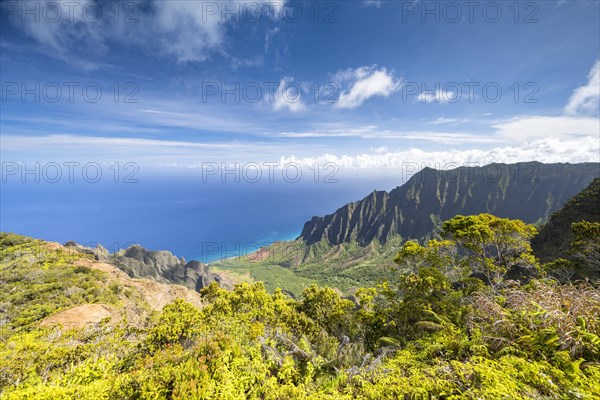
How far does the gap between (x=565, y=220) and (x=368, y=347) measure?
43651 millimetres

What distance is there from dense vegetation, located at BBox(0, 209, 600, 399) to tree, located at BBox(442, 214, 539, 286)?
84 mm

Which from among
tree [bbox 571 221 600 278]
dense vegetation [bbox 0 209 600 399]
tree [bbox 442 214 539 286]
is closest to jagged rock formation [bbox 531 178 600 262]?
tree [bbox 571 221 600 278]

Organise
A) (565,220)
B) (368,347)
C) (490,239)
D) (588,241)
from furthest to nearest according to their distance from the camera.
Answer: (565,220) → (490,239) → (588,241) → (368,347)

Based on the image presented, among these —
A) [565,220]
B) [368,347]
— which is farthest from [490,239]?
[565,220]

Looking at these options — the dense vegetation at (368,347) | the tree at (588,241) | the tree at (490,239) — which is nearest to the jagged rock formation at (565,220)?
the tree at (588,241)

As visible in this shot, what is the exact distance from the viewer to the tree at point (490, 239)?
1667 centimetres

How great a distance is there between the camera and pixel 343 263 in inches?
6909

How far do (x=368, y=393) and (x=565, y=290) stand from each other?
7.45m

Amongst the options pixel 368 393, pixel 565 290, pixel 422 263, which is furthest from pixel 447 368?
pixel 422 263

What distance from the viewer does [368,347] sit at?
12.7 meters

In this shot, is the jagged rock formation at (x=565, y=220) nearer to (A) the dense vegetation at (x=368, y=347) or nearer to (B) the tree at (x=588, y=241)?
(B) the tree at (x=588, y=241)

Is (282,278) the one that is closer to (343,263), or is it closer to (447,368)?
(343,263)

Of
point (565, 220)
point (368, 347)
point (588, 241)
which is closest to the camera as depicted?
point (368, 347)

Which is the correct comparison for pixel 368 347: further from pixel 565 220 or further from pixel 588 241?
pixel 565 220
